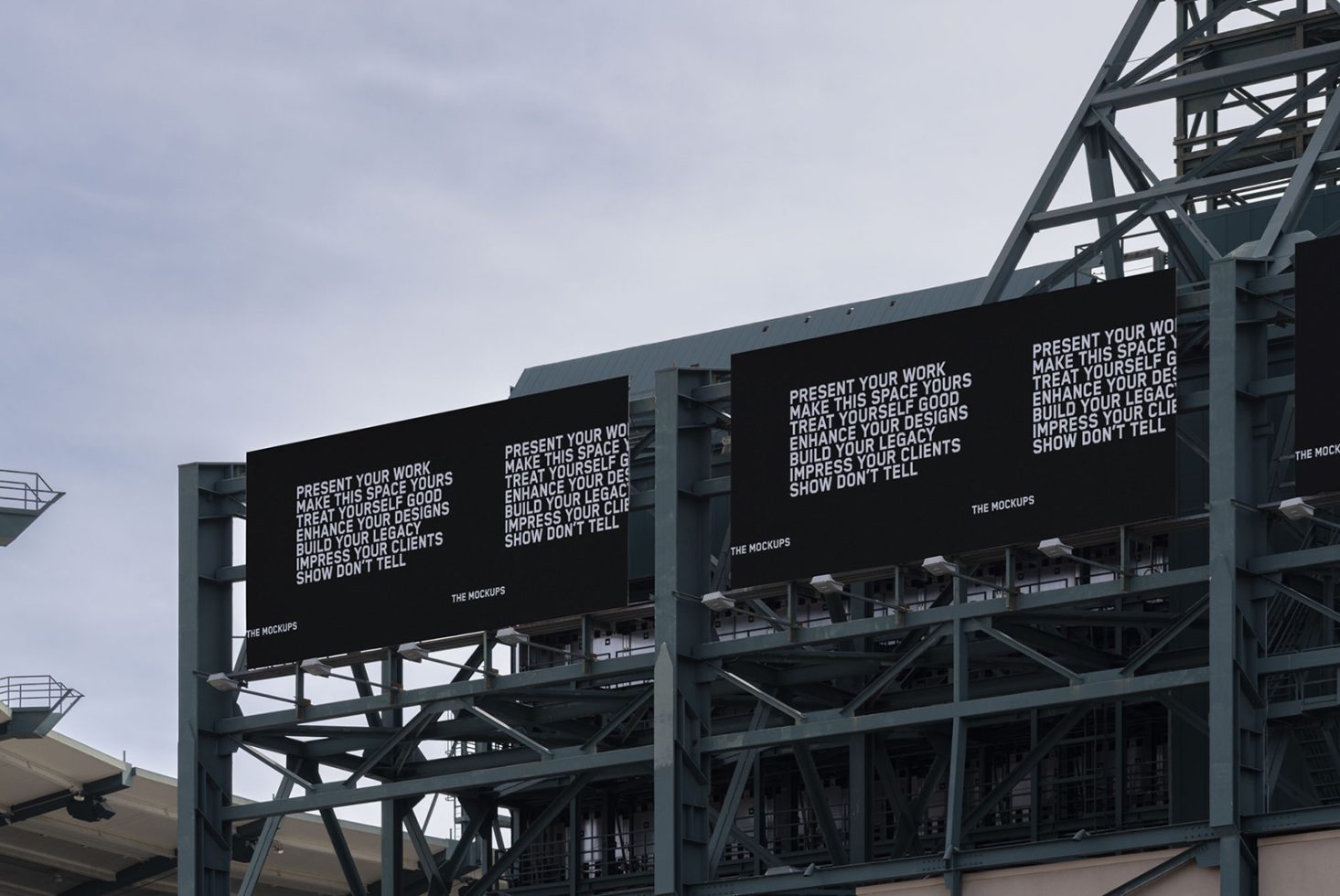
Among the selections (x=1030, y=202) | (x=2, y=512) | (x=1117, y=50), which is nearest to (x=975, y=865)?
(x=1030, y=202)

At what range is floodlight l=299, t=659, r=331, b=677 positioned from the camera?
48.0 metres

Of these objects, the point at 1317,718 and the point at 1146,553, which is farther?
the point at 1146,553

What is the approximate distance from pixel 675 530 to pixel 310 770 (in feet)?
31.3

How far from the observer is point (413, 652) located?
155 ft

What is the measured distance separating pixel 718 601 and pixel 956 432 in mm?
4640

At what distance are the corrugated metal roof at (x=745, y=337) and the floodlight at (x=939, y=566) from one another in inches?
380

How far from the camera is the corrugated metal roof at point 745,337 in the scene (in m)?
53.2

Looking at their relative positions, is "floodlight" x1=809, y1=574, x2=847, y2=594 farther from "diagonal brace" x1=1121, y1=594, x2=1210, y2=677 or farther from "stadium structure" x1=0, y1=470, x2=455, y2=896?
"stadium structure" x1=0, y1=470, x2=455, y2=896

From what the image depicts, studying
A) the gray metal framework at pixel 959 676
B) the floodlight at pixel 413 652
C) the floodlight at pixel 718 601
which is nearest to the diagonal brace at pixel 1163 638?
the gray metal framework at pixel 959 676

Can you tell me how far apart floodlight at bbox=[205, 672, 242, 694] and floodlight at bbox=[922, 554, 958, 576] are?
13.3 m

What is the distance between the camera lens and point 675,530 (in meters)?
44.6

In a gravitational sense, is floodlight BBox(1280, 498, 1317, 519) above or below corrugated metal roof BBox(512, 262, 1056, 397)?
below

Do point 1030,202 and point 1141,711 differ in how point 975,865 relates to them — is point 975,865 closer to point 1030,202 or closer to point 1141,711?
point 1141,711

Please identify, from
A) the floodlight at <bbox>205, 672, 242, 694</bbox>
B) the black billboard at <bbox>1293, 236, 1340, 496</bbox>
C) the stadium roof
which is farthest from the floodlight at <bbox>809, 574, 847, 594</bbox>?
the stadium roof
